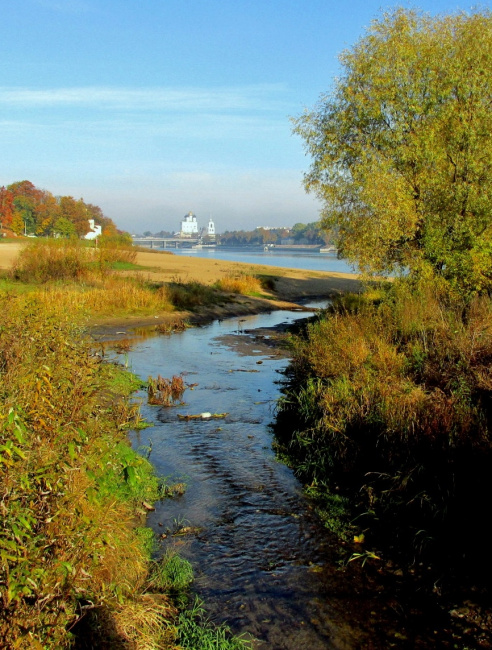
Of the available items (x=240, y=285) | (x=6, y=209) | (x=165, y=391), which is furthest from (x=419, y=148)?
(x=6, y=209)

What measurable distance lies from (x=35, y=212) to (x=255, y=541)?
419ft

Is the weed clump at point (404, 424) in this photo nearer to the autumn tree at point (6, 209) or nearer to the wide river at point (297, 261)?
the wide river at point (297, 261)

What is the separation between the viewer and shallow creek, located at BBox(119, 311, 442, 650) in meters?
5.49

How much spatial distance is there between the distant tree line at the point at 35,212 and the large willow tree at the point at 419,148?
303ft

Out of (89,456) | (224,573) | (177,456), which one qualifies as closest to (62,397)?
(89,456)

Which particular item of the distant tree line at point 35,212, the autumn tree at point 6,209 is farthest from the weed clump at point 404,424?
the autumn tree at point 6,209

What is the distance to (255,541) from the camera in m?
7.04

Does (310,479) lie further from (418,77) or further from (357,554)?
(418,77)

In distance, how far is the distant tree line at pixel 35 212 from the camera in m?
115

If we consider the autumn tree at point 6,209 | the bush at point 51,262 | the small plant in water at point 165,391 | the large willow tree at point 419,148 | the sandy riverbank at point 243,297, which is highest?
the autumn tree at point 6,209

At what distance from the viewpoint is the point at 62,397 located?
5520mm

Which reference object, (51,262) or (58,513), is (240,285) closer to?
(51,262)

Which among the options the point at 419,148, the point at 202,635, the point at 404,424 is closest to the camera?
the point at 202,635

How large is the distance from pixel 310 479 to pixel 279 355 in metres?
10.8
